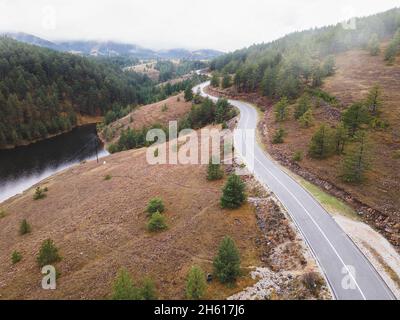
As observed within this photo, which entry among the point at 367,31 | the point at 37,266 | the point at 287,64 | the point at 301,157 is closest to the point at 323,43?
the point at 367,31

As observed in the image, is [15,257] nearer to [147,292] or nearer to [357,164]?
[147,292]

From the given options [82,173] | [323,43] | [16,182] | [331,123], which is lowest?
[16,182]

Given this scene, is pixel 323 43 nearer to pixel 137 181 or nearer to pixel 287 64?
pixel 287 64

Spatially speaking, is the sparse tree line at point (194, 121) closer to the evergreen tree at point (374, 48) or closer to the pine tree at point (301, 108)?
the pine tree at point (301, 108)

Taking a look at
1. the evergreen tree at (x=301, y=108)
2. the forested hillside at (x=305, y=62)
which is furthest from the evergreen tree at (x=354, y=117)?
the forested hillside at (x=305, y=62)

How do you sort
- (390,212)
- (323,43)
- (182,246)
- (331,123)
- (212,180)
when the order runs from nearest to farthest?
(182,246)
(390,212)
(212,180)
(331,123)
(323,43)

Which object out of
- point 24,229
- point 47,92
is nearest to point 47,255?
point 24,229

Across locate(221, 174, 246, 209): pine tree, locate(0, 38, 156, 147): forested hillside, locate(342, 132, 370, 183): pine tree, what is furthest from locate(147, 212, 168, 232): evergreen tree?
locate(0, 38, 156, 147): forested hillside
